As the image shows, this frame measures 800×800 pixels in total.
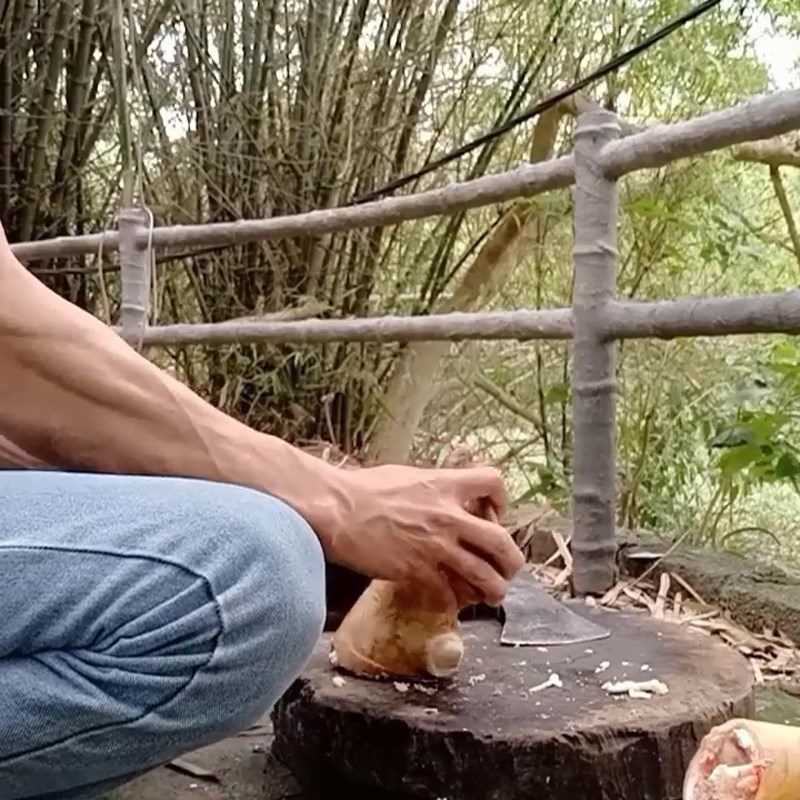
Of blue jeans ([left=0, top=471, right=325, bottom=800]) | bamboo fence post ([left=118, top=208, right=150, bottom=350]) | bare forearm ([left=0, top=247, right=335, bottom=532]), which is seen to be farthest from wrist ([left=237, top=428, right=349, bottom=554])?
bamboo fence post ([left=118, top=208, right=150, bottom=350])

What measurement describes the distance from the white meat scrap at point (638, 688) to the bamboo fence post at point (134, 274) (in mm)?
1982

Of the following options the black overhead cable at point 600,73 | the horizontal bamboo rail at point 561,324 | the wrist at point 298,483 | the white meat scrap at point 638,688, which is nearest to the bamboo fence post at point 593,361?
the horizontal bamboo rail at point 561,324

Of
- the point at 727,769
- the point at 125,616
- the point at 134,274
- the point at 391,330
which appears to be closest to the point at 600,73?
the point at 391,330

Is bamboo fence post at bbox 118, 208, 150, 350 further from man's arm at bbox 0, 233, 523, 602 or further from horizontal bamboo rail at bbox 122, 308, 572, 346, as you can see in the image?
man's arm at bbox 0, 233, 523, 602

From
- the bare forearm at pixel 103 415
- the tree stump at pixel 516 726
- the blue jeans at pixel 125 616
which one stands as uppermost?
the bare forearm at pixel 103 415

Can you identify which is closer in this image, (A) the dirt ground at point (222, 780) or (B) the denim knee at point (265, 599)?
(B) the denim knee at point (265, 599)

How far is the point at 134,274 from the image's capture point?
2896 millimetres

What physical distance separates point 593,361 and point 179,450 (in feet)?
2.88

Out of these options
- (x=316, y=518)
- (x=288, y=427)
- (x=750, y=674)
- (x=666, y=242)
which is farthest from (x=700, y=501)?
(x=316, y=518)

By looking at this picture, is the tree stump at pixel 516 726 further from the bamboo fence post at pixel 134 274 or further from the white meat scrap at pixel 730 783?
the bamboo fence post at pixel 134 274

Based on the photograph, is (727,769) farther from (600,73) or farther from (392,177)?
(392,177)

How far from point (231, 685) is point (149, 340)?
223 cm

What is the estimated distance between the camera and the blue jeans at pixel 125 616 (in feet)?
2.39

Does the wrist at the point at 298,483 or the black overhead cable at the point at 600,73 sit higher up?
the black overhead cable at the point at 600,73
